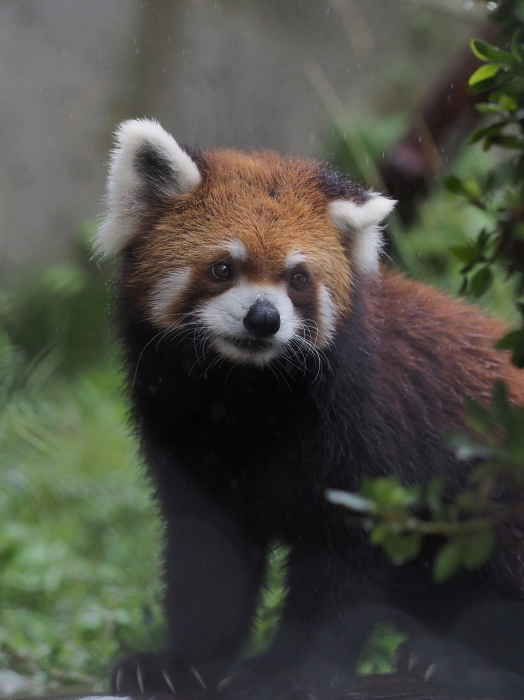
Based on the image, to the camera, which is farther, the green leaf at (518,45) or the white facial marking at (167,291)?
the white facial marking at (167,291)

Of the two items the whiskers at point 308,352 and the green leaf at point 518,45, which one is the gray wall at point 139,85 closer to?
the whiskers at point 308,352

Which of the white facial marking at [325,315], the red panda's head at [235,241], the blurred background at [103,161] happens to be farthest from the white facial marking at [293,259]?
the blurred background at [103,161]

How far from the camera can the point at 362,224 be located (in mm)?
3098

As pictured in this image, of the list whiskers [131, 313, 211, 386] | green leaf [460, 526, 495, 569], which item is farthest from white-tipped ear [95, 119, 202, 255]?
green leaf [460, 526, 495, 569]

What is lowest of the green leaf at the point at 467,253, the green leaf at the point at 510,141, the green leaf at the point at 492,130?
the green leaf at the point at 467,253

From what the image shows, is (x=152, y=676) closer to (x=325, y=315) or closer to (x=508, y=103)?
(x=325, y=315)

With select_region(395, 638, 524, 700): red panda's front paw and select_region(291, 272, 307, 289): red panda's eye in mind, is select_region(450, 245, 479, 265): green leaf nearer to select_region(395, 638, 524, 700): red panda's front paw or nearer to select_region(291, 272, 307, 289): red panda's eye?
select_region(291, 272, 307, 289): red panda's eye

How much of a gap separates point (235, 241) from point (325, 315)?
0.43m

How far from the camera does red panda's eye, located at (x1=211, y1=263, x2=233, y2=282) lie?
9.41 feet

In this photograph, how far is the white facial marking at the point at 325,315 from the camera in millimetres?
3000

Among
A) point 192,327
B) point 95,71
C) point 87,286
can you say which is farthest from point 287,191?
point 95,71

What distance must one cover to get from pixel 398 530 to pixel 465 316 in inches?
84.7

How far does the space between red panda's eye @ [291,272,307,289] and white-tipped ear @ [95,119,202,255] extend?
20.0 inches

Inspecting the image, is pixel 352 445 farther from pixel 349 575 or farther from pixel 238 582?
pixel 238 582
